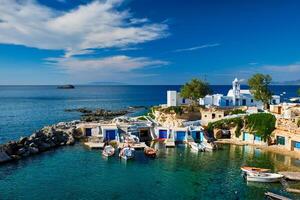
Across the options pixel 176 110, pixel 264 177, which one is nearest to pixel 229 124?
pixel 176 110

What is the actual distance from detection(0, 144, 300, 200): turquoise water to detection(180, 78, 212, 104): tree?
2752 centimetres

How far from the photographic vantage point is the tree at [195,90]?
262 ft

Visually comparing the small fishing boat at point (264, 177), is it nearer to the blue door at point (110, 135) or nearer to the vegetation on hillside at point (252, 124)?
the vegetation on hillside at point (252, 124)

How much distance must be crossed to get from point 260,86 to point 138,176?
1831 inches

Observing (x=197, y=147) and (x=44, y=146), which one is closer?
(x=197, y=147)

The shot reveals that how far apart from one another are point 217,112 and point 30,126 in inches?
1977

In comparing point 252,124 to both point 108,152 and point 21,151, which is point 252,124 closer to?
point 108,152

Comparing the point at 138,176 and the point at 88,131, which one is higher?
the point at 88,131

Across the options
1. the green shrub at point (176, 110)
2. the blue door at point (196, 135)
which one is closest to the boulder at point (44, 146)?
the blue door at point (196, 135)

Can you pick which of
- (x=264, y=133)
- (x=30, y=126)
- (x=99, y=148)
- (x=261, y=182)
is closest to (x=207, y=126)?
(x=264, y=133)

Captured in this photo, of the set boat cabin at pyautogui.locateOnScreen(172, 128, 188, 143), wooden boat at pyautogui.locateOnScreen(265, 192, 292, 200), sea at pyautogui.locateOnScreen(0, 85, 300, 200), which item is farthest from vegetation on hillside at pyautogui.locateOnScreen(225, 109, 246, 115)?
wooden boat at pyautogui.locateOnScreen(265, 192, 292, 200)

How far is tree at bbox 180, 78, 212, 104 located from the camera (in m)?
79.9

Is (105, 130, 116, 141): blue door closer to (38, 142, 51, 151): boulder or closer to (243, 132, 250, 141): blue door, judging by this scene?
(38, 142, 51, 151): boulder

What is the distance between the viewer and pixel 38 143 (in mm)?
55094
